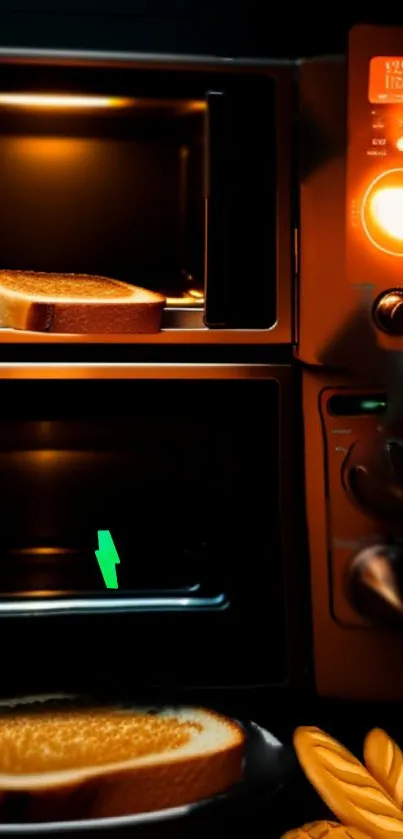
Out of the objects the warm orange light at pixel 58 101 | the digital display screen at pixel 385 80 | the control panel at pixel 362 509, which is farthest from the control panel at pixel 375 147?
the warm orange light at pixel 58 101

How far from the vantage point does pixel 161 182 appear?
0.97 metres

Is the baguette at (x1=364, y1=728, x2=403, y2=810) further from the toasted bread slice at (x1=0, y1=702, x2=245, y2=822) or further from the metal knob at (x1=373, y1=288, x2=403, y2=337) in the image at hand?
the metal knob at (x1=373, y1=288, x2=403, y2=337)

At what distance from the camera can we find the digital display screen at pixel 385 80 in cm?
82

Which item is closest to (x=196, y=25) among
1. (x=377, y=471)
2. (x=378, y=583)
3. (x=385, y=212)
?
(x=385, y=212)

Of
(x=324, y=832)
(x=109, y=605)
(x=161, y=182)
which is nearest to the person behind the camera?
(x=324, y=832)

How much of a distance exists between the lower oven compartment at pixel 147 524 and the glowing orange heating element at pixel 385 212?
0.49 ft

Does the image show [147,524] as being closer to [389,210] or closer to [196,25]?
[389,210]

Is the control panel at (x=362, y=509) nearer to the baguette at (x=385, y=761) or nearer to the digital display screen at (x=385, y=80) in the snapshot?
the baguette at (x=385, y=761)

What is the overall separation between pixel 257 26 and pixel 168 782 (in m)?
0.70

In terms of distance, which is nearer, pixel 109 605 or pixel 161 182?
pixel 109 605

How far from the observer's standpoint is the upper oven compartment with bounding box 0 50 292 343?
83 centimetres

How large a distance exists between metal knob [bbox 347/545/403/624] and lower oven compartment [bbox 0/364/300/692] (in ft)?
0.20

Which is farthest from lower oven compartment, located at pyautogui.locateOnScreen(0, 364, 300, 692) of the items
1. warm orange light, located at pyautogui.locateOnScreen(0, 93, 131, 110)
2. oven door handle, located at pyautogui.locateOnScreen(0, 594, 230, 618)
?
warm orange light, located at pyautogui.locateOnScreen(0, 93, 131, 110)

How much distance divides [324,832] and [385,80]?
0.67 metres
